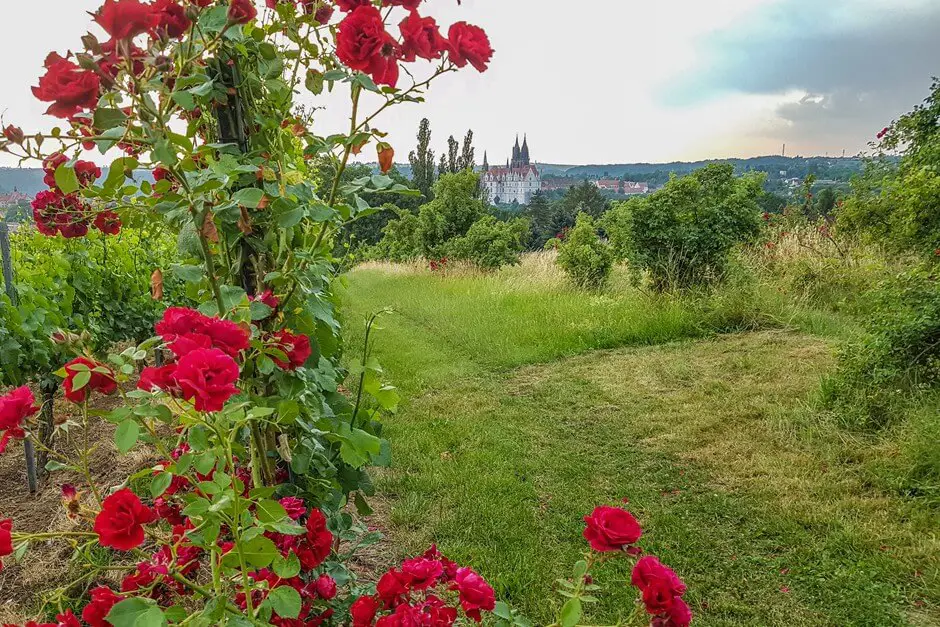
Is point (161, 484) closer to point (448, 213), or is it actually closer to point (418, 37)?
point (418, 37)

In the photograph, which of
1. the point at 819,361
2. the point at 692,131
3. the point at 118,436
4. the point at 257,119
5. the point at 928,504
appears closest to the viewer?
the point at 118,436

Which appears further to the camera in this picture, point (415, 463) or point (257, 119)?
point (415, 463)

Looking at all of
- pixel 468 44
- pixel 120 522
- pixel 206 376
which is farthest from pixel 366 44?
pixel 120 522

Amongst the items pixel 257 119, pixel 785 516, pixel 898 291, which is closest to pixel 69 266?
pixel 257 119

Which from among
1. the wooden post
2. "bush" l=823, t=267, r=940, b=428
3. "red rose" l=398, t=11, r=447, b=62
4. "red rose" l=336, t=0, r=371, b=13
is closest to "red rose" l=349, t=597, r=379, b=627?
"red rose" l=398, t=11, r=447, b=62

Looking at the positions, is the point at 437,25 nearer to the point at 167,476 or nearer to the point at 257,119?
the point at 257,119

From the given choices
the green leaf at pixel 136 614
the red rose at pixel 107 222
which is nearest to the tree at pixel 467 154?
the red rose at pixel 107 222

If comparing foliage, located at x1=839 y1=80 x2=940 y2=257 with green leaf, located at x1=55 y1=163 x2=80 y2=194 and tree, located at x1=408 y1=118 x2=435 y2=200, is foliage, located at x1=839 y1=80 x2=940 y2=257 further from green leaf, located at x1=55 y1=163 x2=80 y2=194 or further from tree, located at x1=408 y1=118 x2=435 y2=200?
tree, located at x1=408 y1=118 x2=435 y2=200

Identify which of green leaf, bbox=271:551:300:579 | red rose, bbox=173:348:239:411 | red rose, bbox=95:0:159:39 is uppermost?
red rose, bbox=95:0:159:39

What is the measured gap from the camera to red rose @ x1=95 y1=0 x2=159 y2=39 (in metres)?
0.76

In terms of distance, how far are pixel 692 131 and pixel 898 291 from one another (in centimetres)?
563

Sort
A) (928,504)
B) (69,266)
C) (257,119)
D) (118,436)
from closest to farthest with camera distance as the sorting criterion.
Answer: (118,436), (257,119), (928,504), (69,266)

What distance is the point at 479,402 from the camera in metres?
4.45

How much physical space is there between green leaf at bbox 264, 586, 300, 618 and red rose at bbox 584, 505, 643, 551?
1.70 feet
